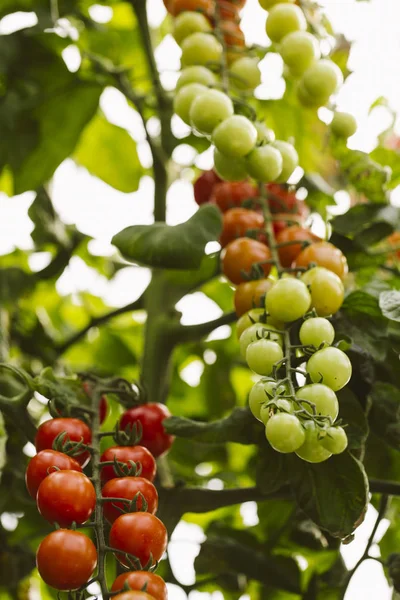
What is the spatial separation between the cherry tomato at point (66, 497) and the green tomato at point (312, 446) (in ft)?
0.45

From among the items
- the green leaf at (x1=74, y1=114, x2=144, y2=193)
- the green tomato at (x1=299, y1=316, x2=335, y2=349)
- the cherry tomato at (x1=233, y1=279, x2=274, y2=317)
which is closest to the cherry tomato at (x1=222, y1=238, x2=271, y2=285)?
the cherry tomato at (x1=233, y1=279, x2=274, y2=317)

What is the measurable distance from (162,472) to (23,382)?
178mm

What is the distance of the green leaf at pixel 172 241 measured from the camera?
0.59 metres

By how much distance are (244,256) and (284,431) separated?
232 millimetres

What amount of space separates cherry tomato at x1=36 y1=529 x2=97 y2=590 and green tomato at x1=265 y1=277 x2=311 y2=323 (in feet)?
0.65

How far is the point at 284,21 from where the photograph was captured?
659 mm

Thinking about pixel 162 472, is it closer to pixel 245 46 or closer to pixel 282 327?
pixel 282 327

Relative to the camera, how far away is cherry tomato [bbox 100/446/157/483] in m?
0.53

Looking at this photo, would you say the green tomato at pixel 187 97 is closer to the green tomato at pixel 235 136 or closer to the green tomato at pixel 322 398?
the green tomato at pixel 235 136

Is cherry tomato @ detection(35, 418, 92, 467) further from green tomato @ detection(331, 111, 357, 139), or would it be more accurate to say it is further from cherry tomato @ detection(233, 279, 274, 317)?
green tomato @ detection(331, 111, 357, 139)

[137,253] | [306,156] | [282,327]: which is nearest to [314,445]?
[282,327]

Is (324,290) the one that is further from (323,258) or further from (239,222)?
(239,222)

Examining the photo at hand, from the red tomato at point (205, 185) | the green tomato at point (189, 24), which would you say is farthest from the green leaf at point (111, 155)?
the green tomato at point (189, 24)

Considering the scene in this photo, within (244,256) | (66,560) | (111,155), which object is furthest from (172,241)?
(111,155)
